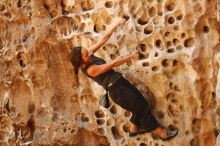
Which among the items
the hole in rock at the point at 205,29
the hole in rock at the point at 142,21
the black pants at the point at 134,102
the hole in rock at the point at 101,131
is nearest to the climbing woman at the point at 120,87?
the black pants at the point at 134,102

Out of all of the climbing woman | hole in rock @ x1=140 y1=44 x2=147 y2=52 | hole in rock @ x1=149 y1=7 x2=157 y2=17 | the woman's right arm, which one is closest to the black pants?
the climbing woman

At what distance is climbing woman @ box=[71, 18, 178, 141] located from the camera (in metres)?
3.69

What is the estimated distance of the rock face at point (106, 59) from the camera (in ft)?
12.1

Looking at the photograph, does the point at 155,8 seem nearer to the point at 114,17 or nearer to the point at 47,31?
the point at 114,17

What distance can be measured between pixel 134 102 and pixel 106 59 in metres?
0.34

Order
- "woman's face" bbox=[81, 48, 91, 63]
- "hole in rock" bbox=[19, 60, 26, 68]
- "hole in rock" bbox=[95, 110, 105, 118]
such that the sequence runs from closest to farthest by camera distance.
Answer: "woman's face" bbox=[81, 48, 91, 63] < "hole in rock" bbox=[95, 110, 105, 118] < "hole in rock" bbox=[19, 60, 26, 68]

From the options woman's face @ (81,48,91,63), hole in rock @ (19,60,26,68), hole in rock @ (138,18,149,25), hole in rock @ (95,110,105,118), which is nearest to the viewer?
woman's face @ (81,48,91,63)

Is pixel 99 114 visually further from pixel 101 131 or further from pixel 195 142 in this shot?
pixel 195 142

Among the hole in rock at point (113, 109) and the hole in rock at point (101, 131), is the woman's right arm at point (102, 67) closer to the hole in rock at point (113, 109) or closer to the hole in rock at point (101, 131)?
the hole in rock at point (113, 109)

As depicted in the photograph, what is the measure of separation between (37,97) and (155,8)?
3.28ft

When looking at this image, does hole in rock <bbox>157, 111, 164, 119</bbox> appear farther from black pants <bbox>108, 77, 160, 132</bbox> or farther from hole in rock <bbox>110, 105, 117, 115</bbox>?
hole in rock <bbox>110, 105, 117, 115</bbox>

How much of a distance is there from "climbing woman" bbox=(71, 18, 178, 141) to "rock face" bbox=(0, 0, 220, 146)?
0.19 feet

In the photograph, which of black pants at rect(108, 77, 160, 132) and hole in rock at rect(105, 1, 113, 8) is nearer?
black pants at rect(108, 77, 160, 132)

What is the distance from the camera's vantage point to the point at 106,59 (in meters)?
3.81
